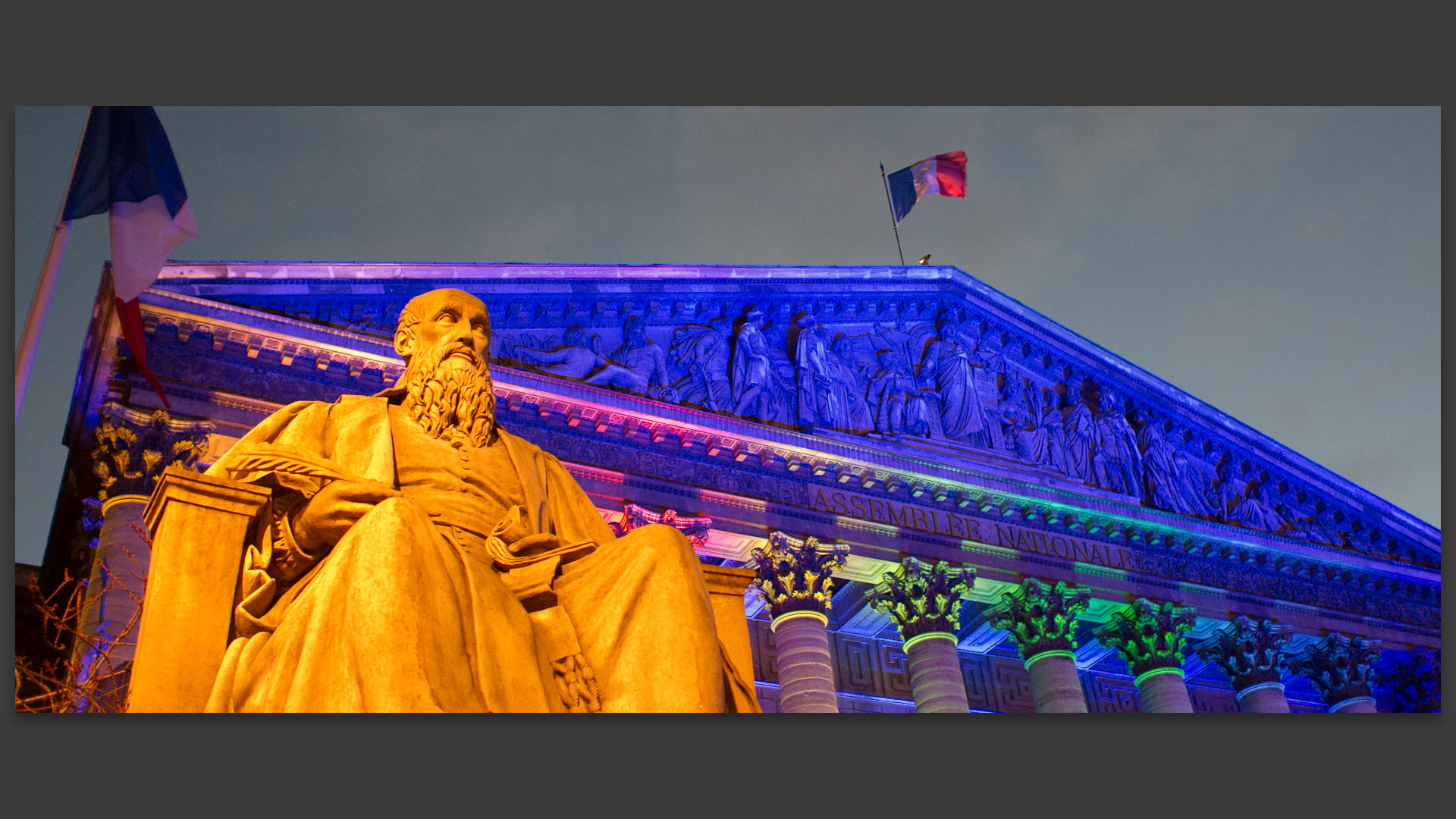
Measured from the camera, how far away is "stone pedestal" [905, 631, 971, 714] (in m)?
11.6

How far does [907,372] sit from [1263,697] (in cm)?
493

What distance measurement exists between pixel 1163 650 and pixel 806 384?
4.55 m

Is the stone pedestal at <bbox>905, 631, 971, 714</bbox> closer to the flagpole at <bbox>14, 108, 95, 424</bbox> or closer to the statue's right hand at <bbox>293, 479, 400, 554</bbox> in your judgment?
the flagpole at <bbox>14, 108, 95, 424</bbox>

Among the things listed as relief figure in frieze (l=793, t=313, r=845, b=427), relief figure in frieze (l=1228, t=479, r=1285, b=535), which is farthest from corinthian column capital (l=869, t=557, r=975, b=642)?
relief figure in frieze (l=1228, t=479, r=1285, b=535)

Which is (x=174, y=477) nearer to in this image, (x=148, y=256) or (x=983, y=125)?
(x=148, y=256)

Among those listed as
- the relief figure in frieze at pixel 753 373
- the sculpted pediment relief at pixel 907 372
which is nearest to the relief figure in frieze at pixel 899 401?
the sculpted pediment relief at pixel 907 372

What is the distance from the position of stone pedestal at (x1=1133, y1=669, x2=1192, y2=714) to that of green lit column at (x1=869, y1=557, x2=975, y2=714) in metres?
2.26

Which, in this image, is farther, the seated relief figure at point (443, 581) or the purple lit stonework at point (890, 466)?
the purple lit stonework at point (890, 466)

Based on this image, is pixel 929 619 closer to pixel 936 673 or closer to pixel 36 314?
pixel 936 673

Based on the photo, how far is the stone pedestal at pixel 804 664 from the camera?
35.7ft

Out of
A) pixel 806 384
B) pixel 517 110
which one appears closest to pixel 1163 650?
pixel 806 384

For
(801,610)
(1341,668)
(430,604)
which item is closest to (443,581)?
(430,604)

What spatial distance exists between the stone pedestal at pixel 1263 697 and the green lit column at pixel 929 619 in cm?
343

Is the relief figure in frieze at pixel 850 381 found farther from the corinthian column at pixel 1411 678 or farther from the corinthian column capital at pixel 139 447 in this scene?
the corinthian column at pixel 1411 678
